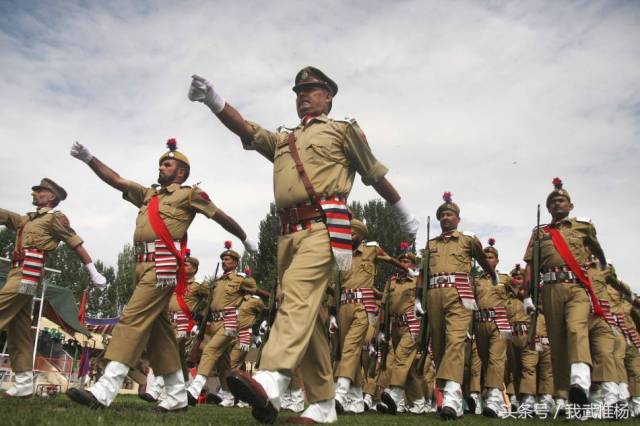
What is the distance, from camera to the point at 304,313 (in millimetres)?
4004

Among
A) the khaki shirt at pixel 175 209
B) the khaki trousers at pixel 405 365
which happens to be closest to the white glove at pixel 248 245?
the khaki shirt at pixel 175 209

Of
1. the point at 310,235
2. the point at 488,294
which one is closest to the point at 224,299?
the point at 488,294

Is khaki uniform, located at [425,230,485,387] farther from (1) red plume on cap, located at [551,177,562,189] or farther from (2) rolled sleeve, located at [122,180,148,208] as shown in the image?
(2) rolled sleeve, located at [122,180,148,208]

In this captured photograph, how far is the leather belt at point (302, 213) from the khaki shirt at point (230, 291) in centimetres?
741

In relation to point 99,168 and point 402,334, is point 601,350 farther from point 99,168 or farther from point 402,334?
point 99,168

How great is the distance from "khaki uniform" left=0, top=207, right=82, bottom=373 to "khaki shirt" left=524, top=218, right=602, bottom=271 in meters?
6.03

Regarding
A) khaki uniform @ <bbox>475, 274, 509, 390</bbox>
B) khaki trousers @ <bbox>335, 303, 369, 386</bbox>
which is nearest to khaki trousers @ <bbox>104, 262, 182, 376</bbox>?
khaki trousers @ <bbox>335, 303, 369, 386</bbox>

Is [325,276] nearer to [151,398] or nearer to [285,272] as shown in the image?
[285,272]

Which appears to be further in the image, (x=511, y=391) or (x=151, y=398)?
(x=511, y=391)

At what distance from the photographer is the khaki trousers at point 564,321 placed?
676 centimetres

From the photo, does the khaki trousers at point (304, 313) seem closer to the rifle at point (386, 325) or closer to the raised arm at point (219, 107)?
the raised arm at point (219, 107)

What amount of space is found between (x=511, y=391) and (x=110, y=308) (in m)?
50.8

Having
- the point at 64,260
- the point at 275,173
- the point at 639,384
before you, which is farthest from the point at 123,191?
the point at 64,260

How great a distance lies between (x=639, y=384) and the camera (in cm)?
929
